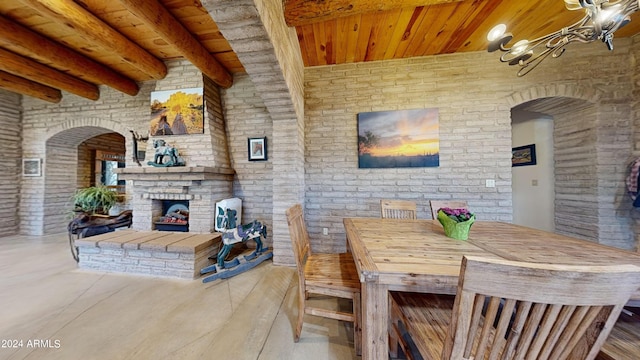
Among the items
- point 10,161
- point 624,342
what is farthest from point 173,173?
point 624,342

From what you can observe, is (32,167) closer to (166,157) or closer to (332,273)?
(166,157)

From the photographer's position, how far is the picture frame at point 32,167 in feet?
12.5

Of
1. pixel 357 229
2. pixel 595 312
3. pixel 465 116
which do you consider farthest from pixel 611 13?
pixel 357 229

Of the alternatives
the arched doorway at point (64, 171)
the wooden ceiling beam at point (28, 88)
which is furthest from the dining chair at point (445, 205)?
the wooden ceiling beam at point (28, 88)

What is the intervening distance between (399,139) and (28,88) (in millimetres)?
5947

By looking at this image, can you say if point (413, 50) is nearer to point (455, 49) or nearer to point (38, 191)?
point (455, 49)

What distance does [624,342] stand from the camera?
804mm

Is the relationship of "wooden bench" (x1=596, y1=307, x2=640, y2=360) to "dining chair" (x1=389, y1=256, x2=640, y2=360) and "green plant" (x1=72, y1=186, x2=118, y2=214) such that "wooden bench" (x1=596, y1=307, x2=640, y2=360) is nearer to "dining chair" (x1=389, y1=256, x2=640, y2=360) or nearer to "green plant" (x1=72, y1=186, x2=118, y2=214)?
"dining chair" (x1=389, y1=256, x2=640, y2=360)

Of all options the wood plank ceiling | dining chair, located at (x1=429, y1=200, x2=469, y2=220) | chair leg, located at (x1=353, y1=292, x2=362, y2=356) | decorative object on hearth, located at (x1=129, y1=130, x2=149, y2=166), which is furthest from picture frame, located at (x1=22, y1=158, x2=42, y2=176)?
dining chair, located at (x1=429, y1=200, x2=469, y2=220)

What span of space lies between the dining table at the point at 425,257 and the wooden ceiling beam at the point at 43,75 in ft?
15.8

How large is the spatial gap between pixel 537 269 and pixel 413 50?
120 inches

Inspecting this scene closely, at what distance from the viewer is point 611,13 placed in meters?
1.18

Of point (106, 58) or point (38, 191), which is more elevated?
point (106, 58)

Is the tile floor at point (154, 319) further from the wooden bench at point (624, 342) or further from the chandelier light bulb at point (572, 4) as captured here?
the chandelier light bulb at point (572, 4)
